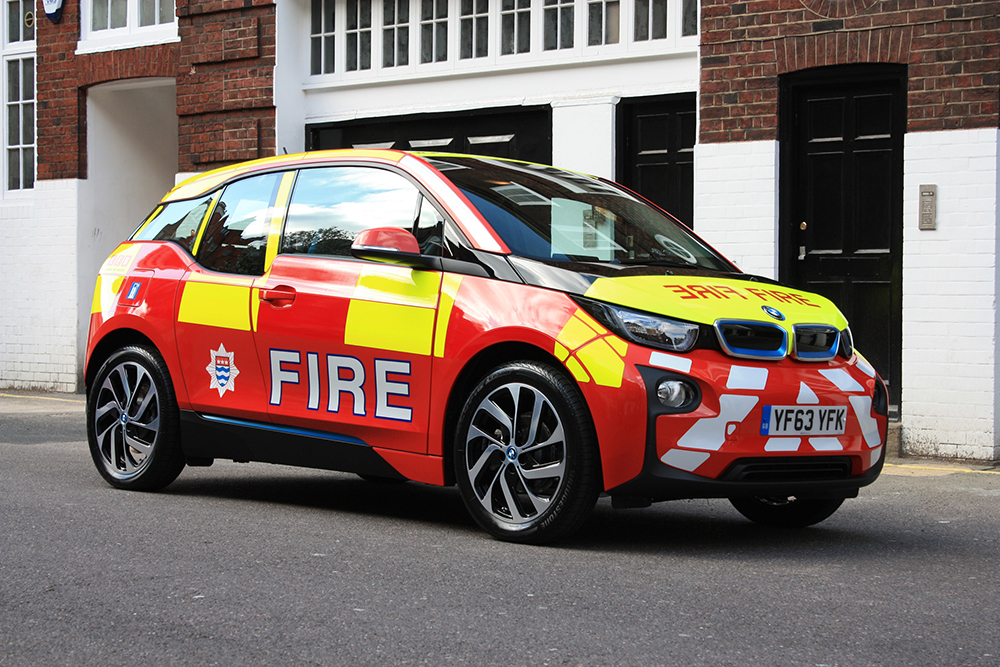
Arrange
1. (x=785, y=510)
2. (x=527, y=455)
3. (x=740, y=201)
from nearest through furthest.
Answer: (x=527, y=455) → (x=785, y=510) → (x=740, y=201)

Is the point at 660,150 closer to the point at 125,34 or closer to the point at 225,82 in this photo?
the point at 225,82

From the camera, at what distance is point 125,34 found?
14.5 metres

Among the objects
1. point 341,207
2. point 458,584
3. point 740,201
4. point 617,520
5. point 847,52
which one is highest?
point 847,52

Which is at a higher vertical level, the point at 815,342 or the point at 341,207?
the point at 341,207

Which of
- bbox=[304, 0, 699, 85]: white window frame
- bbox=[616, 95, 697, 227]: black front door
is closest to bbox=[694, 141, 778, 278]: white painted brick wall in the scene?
bbox=[616, 95, 697, 227]: black front door

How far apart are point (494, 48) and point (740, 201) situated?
125 inches

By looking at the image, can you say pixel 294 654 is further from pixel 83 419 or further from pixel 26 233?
pixel 26 233

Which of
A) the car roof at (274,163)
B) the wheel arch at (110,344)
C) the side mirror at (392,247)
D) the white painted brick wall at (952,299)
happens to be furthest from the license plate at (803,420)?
the white painted brick wall at (952,299)

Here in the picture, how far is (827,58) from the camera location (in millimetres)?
9906

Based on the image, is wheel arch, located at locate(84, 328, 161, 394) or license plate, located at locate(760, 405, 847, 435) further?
wheel arch, located at locate(84, 328, 161, 394)

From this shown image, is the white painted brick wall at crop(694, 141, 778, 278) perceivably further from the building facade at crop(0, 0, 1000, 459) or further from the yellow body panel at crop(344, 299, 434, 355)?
the yellow body panel at crop(344, 299, 434, 355)

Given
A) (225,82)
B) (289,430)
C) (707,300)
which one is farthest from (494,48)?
(707,300)

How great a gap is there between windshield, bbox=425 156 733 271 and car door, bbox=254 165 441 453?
32cm

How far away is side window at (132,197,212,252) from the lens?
270 inches
